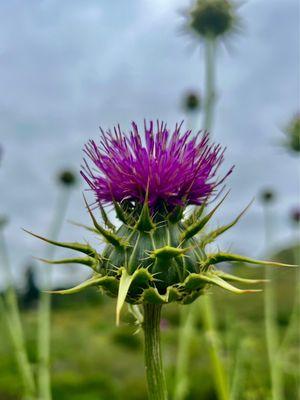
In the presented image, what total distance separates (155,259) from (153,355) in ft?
1.56

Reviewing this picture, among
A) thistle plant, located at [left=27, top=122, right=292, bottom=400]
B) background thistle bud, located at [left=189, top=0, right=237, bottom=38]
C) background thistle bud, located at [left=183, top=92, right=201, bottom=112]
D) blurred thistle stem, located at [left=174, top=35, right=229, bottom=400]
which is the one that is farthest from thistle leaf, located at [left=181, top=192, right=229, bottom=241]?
background thistle bud, located at [left=183, top=92, right=201, bottom=112]

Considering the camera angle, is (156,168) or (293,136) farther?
(293,136)

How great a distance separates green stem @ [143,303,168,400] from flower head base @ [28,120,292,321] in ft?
0.35

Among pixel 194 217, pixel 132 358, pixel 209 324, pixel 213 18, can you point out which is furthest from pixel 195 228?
pixel 132 358

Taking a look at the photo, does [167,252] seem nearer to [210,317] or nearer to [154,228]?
[154,228]

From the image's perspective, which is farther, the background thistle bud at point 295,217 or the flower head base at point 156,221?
the background thistle bud at point 295,217

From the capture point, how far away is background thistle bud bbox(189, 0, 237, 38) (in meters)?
6.21

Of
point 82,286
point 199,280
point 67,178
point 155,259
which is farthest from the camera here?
point 67,178

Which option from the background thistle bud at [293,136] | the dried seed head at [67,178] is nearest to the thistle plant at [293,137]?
the background thistle bud at [293,136]

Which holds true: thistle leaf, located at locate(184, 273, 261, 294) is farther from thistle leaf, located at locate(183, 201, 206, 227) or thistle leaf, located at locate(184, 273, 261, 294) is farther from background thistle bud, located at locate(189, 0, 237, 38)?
background thistle bud, located at locate(189, 0, 237, 38)

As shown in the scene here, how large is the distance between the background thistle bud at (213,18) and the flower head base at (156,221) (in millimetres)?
3370

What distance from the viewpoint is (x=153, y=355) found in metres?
2.85

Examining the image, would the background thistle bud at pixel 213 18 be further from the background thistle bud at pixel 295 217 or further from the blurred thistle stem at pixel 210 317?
the background thistle bud at pixel 295 217

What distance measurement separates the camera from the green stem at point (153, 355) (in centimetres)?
278
